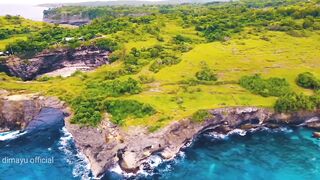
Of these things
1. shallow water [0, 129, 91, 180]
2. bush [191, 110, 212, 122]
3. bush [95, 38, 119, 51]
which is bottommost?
shallow water [0, 129, 91, 180]

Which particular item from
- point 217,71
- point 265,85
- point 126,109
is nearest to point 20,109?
point 126,109

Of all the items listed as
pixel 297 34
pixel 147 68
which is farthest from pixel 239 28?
pixel 147 68

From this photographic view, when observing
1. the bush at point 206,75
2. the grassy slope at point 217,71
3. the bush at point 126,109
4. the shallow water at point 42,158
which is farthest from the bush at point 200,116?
the shallow water at point 42,158

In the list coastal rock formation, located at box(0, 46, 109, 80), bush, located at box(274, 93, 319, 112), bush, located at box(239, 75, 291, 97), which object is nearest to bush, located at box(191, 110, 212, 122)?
bush, located at box(274, 93, 319, 112)

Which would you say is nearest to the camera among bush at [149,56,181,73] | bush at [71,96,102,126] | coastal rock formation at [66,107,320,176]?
coastal rock formation at [66,107,320,176]

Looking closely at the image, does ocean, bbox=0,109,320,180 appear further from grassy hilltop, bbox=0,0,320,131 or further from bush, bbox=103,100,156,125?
bush, bbox=103,100,156,125

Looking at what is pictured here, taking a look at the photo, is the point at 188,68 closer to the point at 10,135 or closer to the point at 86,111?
the point at 86,111

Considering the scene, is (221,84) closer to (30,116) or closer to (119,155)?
(119,155)
